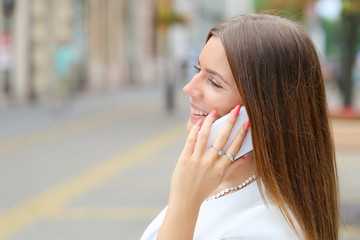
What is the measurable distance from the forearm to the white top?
0.12 feet

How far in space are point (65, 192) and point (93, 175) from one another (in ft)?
3.40

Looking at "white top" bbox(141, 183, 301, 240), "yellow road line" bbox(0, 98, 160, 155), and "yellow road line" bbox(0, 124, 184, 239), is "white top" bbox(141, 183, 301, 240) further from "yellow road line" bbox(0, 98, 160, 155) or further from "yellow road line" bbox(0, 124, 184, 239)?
"yellow road line" bbox(0, 98, 160, 155)

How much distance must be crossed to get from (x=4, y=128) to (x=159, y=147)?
3842 millimetres

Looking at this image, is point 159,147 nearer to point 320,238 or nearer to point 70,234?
point 70,234

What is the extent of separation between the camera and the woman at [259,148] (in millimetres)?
1562

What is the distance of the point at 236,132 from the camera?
1.61 metres

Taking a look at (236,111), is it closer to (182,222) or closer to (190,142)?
(190,142)

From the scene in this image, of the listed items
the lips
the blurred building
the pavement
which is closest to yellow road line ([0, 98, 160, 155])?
the pavement

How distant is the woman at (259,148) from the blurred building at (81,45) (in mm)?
15596

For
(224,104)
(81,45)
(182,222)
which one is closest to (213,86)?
(224,104)

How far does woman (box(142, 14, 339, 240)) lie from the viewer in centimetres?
156

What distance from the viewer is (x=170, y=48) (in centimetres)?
4606

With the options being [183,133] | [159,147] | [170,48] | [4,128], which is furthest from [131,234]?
[170,48]

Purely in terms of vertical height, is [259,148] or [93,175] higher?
[259,148]
